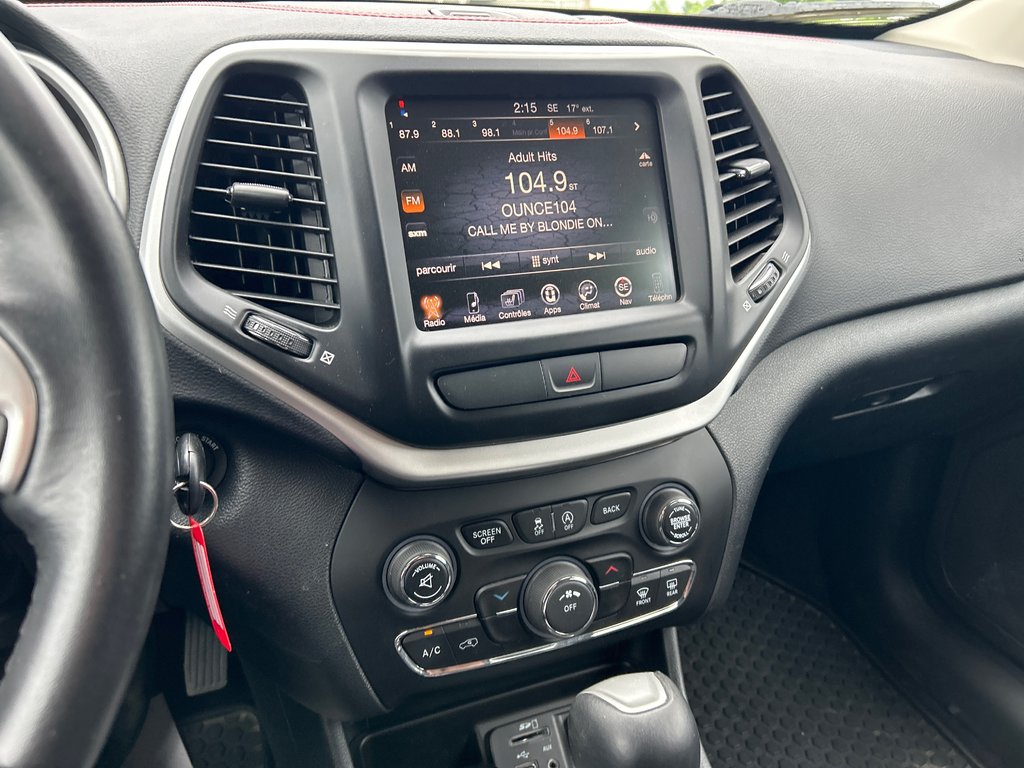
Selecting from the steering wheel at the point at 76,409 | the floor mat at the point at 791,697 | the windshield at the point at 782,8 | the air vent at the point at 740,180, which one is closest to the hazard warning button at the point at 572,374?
the air vent at the point at 740,180

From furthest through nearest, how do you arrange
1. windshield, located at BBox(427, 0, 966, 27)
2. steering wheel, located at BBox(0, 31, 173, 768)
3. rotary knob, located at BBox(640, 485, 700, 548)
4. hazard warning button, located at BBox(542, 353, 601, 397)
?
windshield, located at BBox(427, 0, 966, 27) → rotary knob, located at BBox(640, 485, 700, 548) → hazard warning button, located at BBox(542, 353, 601, 397) → steering wheel, located at BBox(0, 31, 173, 768)

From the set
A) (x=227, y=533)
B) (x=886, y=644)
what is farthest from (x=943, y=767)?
(x=227, y=533)

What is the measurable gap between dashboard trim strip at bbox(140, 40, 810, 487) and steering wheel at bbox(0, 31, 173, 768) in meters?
0.25

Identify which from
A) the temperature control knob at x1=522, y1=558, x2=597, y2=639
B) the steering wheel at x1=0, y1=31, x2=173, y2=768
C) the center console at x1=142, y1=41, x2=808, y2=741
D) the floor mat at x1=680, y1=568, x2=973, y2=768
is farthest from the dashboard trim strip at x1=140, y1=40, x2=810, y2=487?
the floor mat at x1=680, y1=568, x2=973, y2=768

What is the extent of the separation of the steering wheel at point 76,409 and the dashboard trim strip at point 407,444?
0.25m

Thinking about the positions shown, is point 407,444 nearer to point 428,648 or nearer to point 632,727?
point 428,648

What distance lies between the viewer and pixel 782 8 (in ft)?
5.01

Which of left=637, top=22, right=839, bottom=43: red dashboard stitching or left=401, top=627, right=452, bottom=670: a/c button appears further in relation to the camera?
left=637, top=22, right=839, bottom=43: red dashboard stitching

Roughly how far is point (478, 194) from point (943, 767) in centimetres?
123

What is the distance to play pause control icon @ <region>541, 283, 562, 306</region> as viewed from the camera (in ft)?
3.12

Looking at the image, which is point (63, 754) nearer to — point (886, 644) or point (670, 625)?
point (670, 625)

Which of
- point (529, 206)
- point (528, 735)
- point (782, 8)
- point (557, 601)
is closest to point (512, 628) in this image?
point (557, 601)

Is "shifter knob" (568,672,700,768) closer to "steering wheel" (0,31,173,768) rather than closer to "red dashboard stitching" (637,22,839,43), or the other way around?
"steering wheel" (0,31,173,768)

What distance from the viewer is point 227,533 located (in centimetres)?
93
